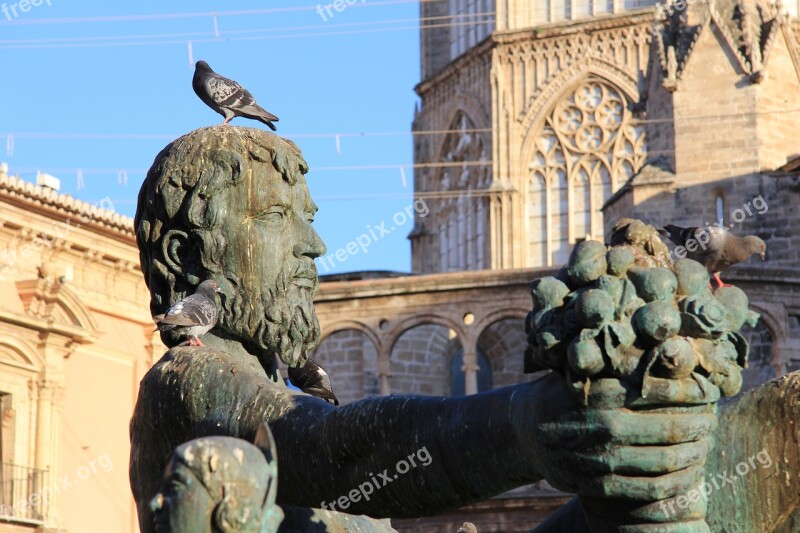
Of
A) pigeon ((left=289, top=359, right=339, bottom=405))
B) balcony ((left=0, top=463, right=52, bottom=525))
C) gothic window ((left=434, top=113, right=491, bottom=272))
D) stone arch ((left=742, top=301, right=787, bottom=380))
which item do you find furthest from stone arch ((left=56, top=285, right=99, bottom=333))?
pigeon ((left=289, top=359, right=339, bottom=405))

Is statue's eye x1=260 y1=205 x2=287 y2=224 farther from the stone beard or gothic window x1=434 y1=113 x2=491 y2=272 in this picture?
gothic window x1=434 y1=113 x2=491 y2=272

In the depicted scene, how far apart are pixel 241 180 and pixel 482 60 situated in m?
46.0

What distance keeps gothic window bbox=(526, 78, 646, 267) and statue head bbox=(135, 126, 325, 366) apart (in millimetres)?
43312

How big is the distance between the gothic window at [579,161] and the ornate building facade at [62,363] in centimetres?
2012

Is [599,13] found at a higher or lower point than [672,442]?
higher

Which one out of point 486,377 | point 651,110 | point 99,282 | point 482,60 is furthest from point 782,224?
point 482,60

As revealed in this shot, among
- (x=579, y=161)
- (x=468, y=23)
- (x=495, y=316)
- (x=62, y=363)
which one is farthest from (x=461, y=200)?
(x=62, y=363)

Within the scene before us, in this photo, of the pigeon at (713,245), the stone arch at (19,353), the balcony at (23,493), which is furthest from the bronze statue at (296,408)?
the stone arch at (19,353)

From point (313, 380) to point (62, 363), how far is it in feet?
78.5

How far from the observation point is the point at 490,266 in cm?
4638

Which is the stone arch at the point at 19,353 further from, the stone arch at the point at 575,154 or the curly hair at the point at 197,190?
the curly hair at the point at 197,190

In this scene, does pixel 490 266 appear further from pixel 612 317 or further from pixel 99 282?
pixel 612 317

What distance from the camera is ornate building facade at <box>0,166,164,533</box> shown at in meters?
24.8

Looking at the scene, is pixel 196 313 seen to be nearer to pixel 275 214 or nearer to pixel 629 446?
pixel 275 214
